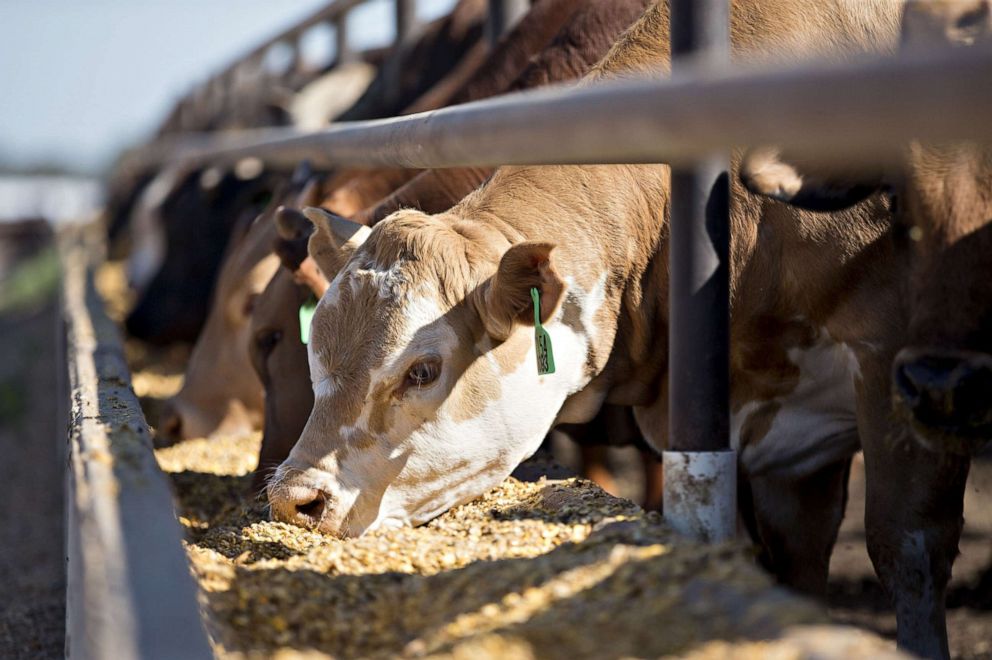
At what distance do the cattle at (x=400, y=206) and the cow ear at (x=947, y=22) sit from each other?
1.46 metres

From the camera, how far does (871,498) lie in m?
2.52

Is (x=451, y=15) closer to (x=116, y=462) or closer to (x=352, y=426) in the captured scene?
(x=352, y=426)

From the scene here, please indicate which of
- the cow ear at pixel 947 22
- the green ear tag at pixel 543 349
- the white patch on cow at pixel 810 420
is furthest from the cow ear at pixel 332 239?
the cow ear at pixel 947 22

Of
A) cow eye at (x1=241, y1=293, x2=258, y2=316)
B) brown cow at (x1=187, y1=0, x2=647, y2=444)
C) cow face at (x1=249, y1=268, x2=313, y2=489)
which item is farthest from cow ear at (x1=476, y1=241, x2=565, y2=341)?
cow eye at (x1=241, y1=293, x2=258, y2=316)

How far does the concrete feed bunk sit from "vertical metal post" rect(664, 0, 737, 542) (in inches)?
4.8

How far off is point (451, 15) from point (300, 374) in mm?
3540

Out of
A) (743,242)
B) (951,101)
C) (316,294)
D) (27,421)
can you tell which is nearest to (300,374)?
(316,294)

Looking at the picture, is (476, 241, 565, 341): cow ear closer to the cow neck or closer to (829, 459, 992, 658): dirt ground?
the cow neck

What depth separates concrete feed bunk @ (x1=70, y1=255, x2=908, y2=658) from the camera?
1.44 m

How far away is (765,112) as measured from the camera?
1177mm

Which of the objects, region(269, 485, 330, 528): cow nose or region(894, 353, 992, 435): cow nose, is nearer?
region(894, 353, 992, 435): cow nose

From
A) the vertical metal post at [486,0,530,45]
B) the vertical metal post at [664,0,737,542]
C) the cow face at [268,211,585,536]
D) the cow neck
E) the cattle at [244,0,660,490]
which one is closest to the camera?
the vertical metal post at [664,0,737,542]

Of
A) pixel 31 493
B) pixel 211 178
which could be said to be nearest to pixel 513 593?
pixel 31 493

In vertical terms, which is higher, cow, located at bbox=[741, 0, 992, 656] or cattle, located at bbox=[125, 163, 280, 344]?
cattle, located at bbox=[125, 163, 280, 344]
